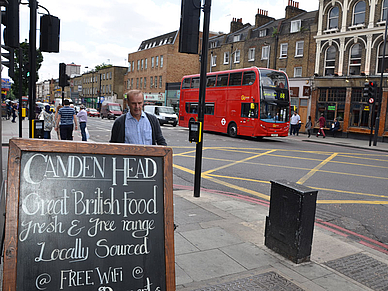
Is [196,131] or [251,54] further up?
[251,54]

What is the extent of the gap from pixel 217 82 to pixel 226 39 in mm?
20185

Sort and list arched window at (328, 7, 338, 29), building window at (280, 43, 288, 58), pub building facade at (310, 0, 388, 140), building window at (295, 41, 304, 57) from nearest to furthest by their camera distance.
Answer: pub building facade at (310, 0, 388, 140) < arched window at (328, 7, 338, 29) < building window at (295, 41, 304, 57) < building window at (280, 43, 288, 58)

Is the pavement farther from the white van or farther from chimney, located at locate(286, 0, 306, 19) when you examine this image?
chimney, located at locate(286, 0, 306, 19)

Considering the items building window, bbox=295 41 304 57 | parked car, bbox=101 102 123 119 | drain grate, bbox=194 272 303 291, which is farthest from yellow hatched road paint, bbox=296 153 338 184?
parked car, bbox=101 102 123 119

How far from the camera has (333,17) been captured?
2766cm

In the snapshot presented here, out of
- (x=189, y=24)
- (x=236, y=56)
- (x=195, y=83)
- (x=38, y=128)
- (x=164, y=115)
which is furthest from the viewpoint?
(x=236, y=56)

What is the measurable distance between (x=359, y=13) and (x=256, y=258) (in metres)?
27.1

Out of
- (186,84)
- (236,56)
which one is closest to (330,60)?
(186,84)

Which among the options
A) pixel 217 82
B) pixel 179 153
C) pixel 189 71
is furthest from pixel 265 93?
pixel 189 71

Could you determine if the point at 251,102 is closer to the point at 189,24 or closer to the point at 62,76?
the point at 62,76

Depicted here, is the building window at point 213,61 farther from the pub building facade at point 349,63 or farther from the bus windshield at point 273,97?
the bus windshield at point 273,97

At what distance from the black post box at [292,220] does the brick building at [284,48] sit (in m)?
26.6

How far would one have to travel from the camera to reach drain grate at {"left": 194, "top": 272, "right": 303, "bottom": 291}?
10.9 ft

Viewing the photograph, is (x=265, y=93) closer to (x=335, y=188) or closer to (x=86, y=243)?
(x=335, y=188)
